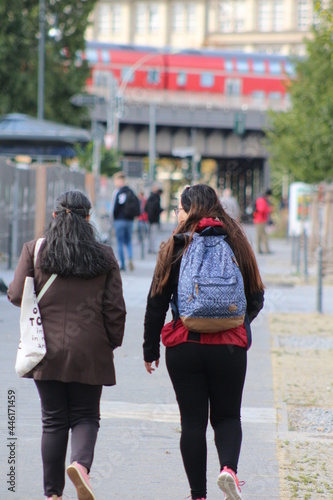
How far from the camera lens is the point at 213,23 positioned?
123750 millimetres

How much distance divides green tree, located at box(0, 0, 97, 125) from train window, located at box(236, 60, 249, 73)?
24332 millimetres

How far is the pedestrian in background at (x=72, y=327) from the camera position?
495cm

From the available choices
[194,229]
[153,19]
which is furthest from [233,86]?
[153,19]

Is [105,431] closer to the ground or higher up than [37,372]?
closer to the ground

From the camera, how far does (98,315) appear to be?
503cm

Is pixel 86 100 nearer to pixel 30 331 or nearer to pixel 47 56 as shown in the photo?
pixel 47 56

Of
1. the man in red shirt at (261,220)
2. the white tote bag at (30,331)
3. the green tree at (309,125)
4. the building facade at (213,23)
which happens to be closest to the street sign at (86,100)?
the green tree at (309,125)

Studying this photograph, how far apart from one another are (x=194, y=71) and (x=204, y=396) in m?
56.9

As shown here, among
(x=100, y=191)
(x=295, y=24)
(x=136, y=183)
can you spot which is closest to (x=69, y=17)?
(x=100, y=191)

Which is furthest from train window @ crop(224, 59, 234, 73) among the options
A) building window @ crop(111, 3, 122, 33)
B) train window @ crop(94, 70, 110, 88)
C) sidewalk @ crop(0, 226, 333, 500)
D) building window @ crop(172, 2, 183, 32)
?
building window @ crop(111, 3, 122, 33)

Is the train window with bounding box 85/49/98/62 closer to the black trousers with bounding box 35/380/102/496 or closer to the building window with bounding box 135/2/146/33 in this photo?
the black trousers with bounding box 35/380/102/496

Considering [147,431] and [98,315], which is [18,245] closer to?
[147,431]

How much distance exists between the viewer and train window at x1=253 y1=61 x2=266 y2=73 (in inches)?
2496

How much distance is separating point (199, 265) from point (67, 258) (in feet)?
1.92
